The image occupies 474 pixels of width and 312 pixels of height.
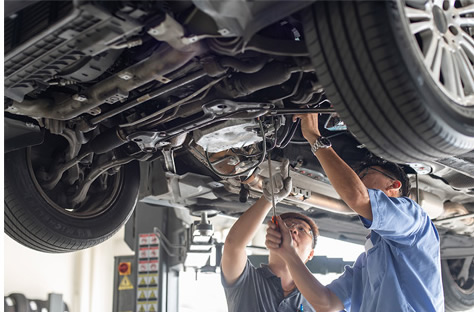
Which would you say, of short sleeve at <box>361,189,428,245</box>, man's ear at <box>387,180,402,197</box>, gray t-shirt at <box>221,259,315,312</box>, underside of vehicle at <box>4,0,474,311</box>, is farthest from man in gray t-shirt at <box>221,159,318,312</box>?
short sleeve at <box>361,189,428,245</box>

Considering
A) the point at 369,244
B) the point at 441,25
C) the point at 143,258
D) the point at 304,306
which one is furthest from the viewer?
the point at 143,258

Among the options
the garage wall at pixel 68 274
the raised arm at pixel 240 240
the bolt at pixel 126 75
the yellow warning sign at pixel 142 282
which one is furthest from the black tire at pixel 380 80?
the garage wall at pixel 68 274

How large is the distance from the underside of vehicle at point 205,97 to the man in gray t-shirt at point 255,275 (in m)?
0.24

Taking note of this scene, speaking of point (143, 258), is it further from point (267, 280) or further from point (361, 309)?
point (361, 309)

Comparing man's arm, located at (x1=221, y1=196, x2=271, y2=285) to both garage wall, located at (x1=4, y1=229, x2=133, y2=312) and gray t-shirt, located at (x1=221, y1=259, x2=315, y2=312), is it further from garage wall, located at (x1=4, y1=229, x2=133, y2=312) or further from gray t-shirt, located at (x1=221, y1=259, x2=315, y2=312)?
garage wall, located at (x1=4, y1=229, x2=133, y2=312)

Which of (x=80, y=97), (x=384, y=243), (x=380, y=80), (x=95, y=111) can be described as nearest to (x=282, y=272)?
(x=384, y=243)

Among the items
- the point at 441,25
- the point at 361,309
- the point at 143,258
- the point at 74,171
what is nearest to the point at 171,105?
the point at 74,171

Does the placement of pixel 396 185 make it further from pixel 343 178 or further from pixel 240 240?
pixel 240 240

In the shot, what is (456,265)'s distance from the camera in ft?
20.5

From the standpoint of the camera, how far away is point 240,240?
3771 millimetres

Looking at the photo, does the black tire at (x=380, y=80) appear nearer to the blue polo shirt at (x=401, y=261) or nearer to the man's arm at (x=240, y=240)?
the blue polo shirt at (x=401, y=261)

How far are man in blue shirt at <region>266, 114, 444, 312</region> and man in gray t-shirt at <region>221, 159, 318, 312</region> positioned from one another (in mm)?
391

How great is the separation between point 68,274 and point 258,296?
5.99 m

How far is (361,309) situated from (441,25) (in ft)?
5.19
